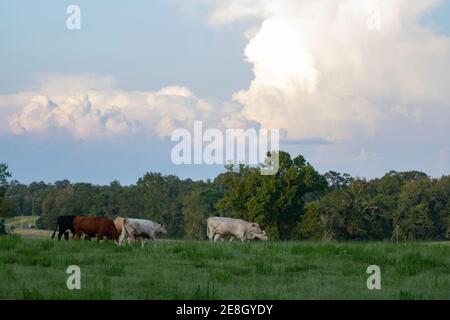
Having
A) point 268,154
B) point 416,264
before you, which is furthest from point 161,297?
point 268,154

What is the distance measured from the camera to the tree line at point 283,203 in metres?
66.7

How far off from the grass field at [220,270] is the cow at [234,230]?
34.9ft

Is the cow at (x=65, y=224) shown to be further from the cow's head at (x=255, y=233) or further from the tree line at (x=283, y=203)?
the tree line at (x=283, y=203)

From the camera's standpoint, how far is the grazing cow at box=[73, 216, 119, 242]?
79.0 feet

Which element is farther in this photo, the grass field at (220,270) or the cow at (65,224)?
the cow at (65,224)

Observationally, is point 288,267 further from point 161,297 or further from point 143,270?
point 161,297

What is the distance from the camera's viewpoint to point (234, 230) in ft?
98.7

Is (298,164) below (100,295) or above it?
above

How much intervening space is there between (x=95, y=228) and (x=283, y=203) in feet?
140

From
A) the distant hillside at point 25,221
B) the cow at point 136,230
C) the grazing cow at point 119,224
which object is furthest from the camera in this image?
the distant hillside at point 25,221
